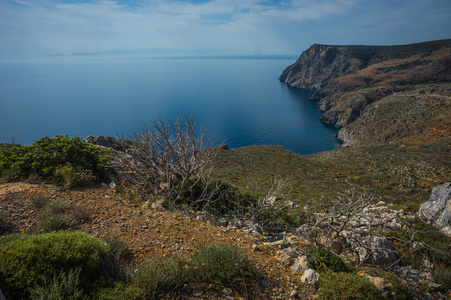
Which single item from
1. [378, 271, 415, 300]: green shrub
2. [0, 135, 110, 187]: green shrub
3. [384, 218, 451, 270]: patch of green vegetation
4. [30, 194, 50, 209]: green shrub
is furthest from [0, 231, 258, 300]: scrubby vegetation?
[384, 218, 451, 270]: patch of green vegetation

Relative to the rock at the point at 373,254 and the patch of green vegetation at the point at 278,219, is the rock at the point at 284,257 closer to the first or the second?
the rock at the point at 373,254

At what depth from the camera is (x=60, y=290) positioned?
3314mm

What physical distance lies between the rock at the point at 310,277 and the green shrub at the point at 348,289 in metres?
0.19

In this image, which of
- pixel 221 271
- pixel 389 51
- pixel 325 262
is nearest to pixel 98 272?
pixel 221 271

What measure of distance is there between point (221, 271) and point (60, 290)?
8.48 feet

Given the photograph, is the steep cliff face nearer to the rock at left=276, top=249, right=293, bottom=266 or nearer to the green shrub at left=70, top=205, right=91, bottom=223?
the rock at left=276, top=249, right=293, bottom=266

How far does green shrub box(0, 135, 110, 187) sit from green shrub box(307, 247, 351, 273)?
8317 mm

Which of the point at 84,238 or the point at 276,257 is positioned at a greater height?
the point at 84,238

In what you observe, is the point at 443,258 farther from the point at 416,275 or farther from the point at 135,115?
the point at 135,115

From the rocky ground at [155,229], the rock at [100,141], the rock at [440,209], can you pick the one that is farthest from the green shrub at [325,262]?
the rock at [100,141]

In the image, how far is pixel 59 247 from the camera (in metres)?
3.88

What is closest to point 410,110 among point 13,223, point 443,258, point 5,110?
point 443,258

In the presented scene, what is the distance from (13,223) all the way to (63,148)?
443 centimetres

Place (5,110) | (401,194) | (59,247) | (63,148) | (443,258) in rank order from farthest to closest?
(5,110) → (401,194) → (63,148) → (443,258) → (59,247)
